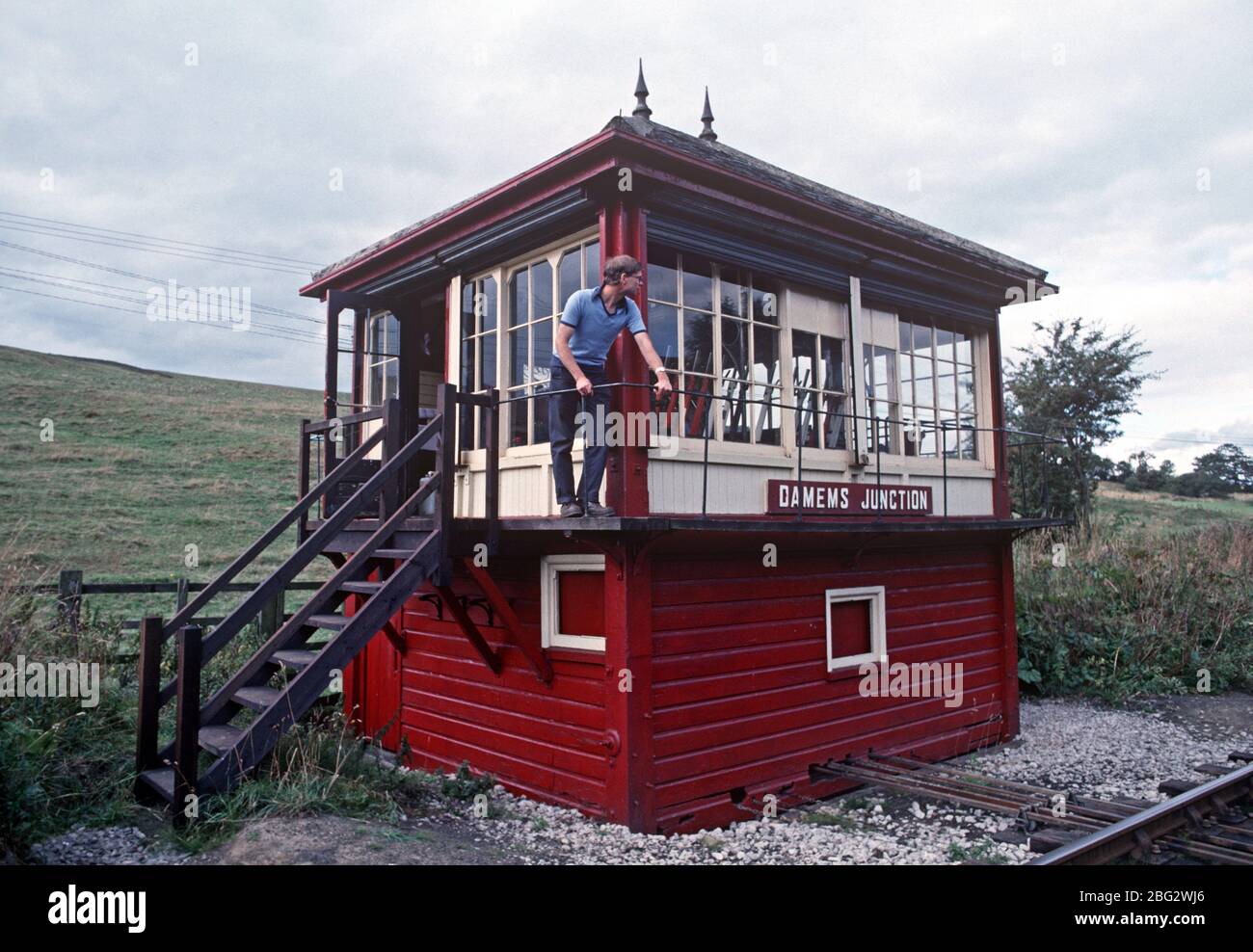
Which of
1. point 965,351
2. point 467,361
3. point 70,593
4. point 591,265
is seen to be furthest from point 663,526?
point 70,593

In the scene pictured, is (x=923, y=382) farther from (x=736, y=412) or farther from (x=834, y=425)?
(x=736, y=412)

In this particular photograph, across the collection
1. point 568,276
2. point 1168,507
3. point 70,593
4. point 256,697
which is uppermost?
point 568,276

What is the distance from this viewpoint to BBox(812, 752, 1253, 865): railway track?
20.1ft

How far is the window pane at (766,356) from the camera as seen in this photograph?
8703 millimetres

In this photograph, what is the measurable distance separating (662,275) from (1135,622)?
11.5m

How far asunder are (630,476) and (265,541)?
3175 millimetres

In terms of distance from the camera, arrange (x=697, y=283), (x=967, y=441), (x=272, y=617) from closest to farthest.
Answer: (x=697, y=283), (x=967, y=441), (x=272, y=617)

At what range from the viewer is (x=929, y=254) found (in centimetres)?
1027

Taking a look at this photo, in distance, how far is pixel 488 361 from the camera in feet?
29.5

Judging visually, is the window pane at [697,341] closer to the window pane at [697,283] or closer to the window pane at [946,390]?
the window pane at [697,283]

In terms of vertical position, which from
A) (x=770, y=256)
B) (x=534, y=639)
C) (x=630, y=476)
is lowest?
(x=534, y=639)
